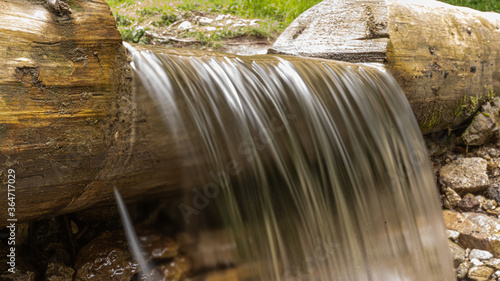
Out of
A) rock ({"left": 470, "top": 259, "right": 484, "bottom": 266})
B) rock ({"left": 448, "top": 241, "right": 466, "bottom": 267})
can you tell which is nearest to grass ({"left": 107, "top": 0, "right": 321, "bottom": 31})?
rock ({"left": 448, "top": 241, "right": 466, "bottom": 267})

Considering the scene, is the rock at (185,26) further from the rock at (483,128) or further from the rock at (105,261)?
the rock at (105,261)

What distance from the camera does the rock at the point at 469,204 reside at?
12.3ft

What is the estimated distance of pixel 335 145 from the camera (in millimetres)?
2723

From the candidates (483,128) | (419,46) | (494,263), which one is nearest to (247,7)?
(419,46)

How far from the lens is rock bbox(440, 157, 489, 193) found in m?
3.85

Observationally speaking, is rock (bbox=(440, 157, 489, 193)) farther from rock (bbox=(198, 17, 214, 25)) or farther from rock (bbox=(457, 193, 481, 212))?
rock (bbox=(198, 17, 214, 25))

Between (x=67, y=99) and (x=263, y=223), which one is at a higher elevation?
(x=67, y=99)

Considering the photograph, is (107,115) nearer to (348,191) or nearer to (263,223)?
(263,223)

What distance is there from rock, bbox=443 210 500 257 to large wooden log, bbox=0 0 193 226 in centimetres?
278

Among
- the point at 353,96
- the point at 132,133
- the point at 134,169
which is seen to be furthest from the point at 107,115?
the point at 353,96

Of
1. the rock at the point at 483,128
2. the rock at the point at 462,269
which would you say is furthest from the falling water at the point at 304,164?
the rock at the point at 483,128

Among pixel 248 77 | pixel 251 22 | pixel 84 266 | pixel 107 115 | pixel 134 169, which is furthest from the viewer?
pixel 251 22

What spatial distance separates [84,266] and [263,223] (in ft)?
3.27

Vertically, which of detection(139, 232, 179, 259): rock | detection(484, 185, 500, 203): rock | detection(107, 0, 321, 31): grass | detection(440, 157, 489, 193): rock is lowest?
detection(484, 185, 500, 203): rock
